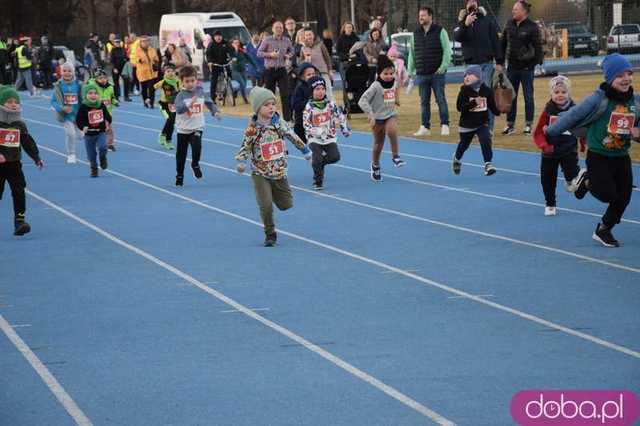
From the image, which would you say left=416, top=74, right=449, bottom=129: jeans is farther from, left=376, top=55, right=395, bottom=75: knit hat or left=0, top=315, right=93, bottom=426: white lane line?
left=0, top=315, right=93, bottom=426: white lane line

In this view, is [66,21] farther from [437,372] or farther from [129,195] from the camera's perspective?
[437,372]

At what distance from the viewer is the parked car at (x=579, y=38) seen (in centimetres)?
5397

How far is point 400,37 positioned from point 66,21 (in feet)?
162

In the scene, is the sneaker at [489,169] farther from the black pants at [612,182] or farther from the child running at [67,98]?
the child running at [67,98]

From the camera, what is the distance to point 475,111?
57.9 ft

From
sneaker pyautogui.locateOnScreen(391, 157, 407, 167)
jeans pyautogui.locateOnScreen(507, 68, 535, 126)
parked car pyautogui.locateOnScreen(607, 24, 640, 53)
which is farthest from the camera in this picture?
parked car pyautogui.locateOnScreen(607, 24, 640, 53)

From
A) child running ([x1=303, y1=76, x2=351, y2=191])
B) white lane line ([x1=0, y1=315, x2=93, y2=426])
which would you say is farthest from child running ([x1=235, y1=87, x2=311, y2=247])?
white lane line ([x1=0, y1=315, x2=93, y2=426])

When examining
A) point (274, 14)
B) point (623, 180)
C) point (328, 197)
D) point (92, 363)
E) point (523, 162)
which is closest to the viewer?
point (92, 363)

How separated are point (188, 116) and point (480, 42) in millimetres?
5712

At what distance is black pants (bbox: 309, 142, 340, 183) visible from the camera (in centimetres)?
1747

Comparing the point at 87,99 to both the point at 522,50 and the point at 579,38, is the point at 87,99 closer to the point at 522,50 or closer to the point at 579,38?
the point at 522,50

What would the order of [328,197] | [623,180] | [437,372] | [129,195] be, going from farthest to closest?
1. [129,195]
2. [328,197]
3. [623,180]
4. [437,372]

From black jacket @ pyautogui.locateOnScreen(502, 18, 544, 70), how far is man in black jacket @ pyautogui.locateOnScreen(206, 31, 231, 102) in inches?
569

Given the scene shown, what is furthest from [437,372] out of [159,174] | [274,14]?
[274,14]
